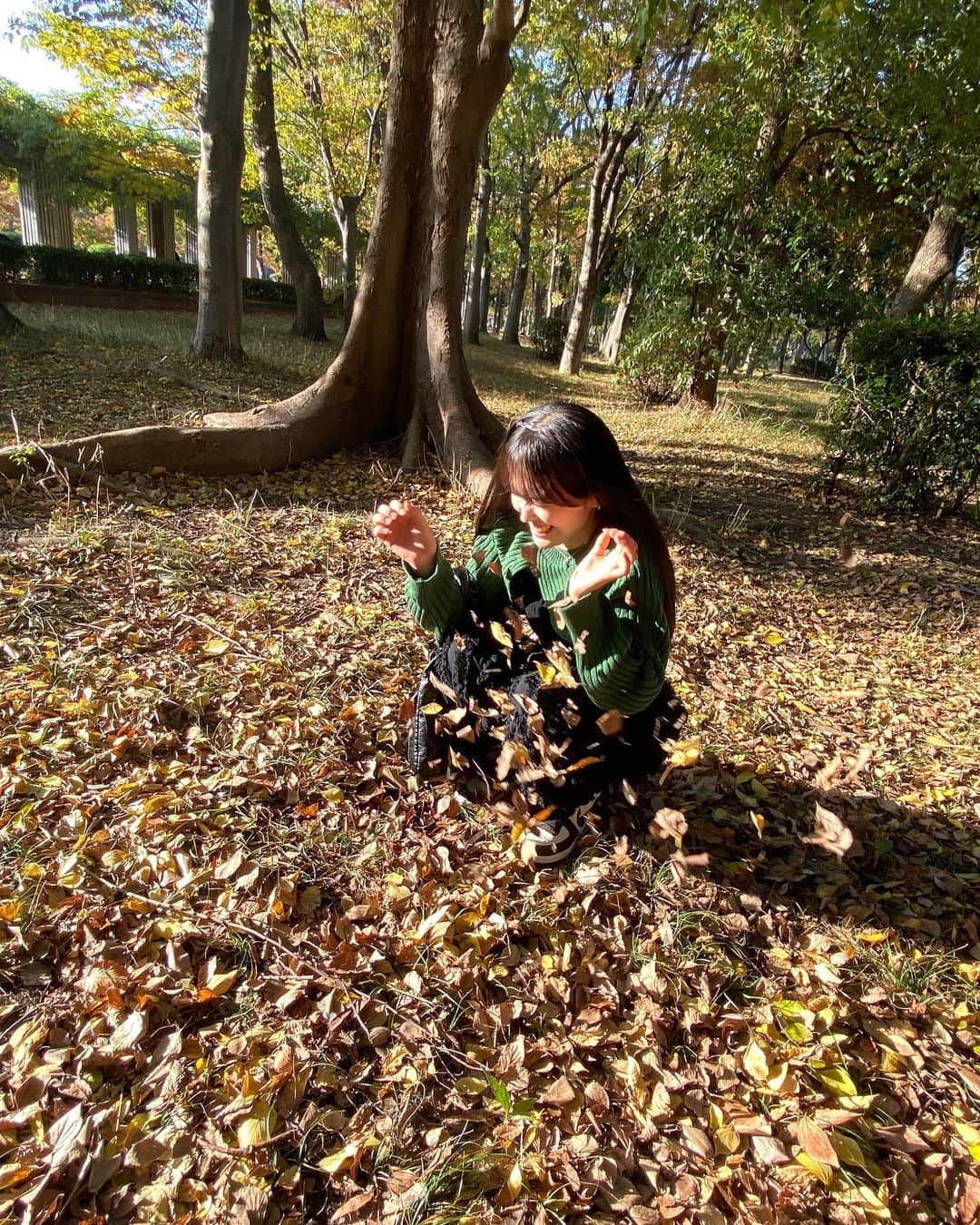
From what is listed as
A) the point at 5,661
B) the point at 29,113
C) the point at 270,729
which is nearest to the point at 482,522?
the point at 270,729

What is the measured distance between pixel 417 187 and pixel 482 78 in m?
0.88

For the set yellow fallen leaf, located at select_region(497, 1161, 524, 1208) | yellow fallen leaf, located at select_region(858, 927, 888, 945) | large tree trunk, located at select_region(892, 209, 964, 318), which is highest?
large tree trunk, located at select_region(892, 209, 964, 318)

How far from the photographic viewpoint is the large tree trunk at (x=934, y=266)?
9.02 m

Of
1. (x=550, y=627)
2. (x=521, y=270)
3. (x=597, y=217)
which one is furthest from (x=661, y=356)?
(x=521, y=270)

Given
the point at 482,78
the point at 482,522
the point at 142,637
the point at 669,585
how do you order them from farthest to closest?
the point at 482,78 → the point at 142,637 → the point at 482,522 → the point at 669,585

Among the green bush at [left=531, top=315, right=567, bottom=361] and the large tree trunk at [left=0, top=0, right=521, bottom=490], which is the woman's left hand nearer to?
the large tree trunk at [left=0, top=0, right=521, bottom=490]

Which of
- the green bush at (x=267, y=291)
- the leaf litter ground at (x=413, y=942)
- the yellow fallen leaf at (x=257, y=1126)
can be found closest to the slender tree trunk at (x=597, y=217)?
the green bush at (x=267, y=291)

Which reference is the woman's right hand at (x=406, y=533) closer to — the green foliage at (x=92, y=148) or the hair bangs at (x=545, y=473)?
the hair bangs at (x=545, y=473)

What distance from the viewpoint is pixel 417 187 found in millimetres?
5359

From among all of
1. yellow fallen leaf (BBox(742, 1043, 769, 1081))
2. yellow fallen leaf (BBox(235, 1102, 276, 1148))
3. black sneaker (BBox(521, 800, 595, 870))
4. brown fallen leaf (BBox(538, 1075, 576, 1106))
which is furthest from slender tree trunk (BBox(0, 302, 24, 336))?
yellow fallen leaf (BBox(742, 1043, 769, 1081))

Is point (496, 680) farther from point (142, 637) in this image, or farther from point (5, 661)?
point (5, 661)

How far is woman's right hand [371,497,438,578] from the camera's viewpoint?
6.03 ft

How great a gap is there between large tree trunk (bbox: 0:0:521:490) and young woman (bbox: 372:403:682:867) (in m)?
2.98

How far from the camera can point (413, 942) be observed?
1907 mm
